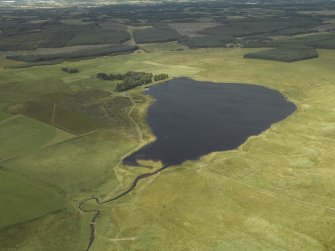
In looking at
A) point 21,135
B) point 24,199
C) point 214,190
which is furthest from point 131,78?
point 24,199

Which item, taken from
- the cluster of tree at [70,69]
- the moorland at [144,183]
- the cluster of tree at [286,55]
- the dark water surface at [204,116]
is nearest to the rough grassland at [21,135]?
the moorland at [144,183]

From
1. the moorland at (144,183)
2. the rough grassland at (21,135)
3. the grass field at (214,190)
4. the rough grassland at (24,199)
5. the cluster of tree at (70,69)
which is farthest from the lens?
the cluster of tree at (70,69)

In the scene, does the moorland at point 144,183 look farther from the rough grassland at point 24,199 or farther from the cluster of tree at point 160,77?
the cluster of tree at point 160,77

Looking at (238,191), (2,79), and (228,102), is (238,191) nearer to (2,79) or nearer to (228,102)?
(228,102)

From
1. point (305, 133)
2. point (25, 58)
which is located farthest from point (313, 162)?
point (25, 58)

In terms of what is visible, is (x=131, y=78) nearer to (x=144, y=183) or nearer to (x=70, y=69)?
(x=70, y=69)

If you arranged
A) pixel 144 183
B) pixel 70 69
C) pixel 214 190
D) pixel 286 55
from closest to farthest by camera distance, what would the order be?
1. pixel 214 190
2. pixel 144 183
3. pixel 70 69
4. pixel 286 55
